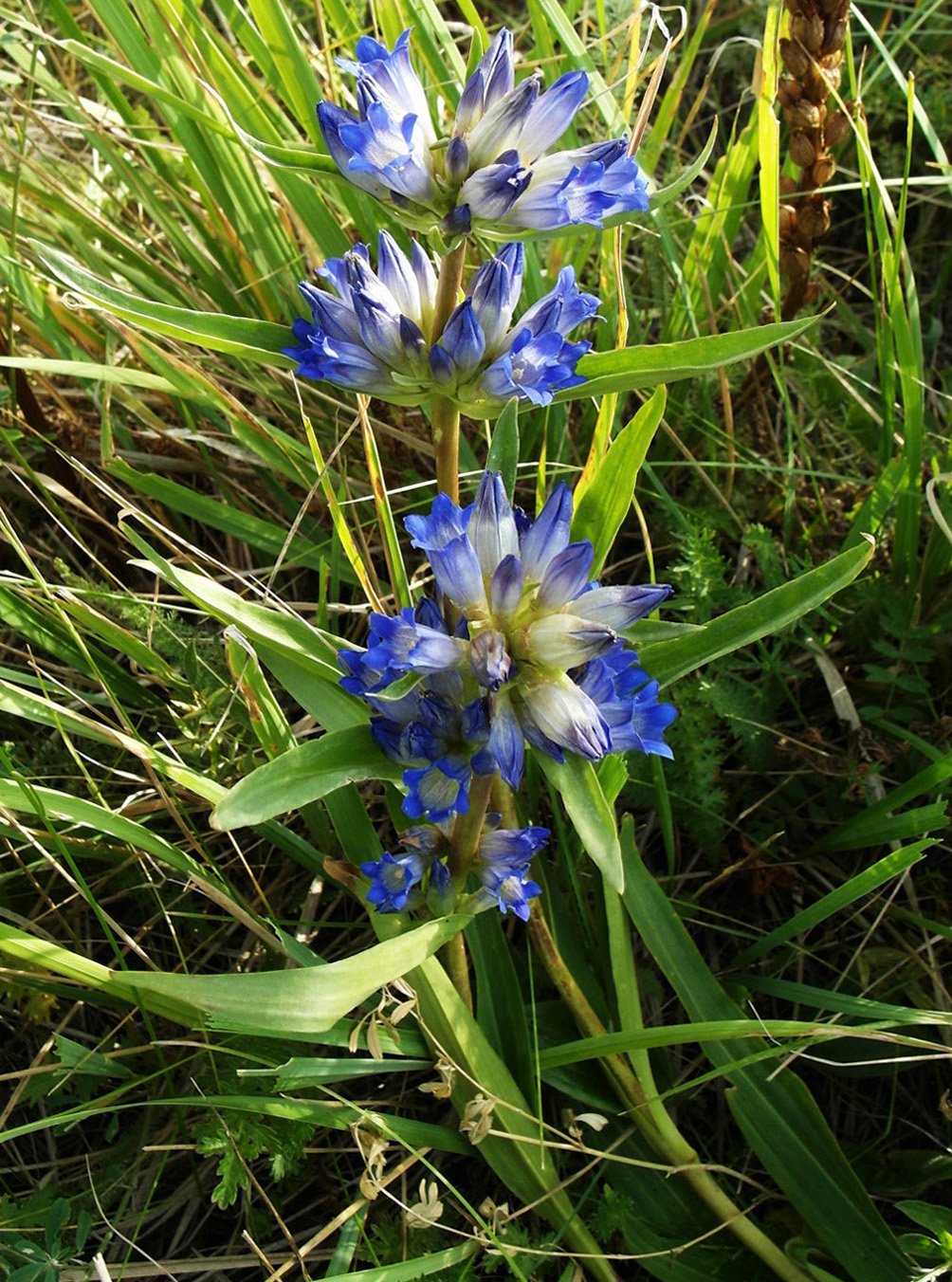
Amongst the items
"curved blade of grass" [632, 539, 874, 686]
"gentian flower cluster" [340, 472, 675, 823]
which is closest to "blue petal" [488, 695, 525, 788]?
"gentian flower cluster" [340, 472, 675, 823]

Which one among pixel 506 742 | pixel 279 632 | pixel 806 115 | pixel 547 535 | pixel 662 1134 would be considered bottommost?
pixel 662 1134

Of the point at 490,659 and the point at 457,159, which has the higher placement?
the point at 457,159

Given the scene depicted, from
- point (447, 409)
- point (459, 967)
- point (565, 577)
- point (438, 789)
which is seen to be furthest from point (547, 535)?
point (459, 967)

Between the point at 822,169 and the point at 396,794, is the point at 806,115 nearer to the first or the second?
the point at 822,169

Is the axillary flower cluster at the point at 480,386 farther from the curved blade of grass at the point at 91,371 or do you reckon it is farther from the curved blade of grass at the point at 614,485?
the curved blade of grass at the point at 91,371

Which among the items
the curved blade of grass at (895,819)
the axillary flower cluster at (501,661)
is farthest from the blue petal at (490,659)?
the curved blade of grass at (895,819)

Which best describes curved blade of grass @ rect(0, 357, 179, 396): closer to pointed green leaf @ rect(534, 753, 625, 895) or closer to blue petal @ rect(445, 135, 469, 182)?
blue petal @ rect(445, 135, 469, 182)

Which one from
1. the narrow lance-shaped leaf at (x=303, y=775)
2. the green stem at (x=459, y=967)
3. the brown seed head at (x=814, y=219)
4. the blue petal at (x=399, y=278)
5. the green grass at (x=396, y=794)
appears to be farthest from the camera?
the brown seed head at (x=814, y=219)
